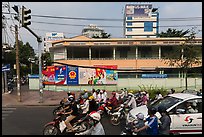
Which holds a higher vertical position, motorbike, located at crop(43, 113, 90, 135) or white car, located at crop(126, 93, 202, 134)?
white car, located at crop(126, 93, 202, 134)

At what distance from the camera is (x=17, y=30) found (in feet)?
62.0

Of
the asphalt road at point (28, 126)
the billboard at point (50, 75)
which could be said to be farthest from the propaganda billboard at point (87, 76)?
the asphalt road at point (28, 126)

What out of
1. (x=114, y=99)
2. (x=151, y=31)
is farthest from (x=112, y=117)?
(x=151, y=31)

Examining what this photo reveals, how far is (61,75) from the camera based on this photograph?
27.7 m

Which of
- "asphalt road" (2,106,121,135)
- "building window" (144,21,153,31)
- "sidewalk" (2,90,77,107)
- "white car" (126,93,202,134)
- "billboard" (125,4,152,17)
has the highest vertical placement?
"billboard" (125,4,152,17)

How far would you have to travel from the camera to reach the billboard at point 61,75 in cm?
2761

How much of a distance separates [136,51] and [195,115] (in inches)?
1132

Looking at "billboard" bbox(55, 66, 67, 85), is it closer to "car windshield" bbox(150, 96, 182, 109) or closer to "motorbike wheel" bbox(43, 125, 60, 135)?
"motorbike wheel" bbox(43, 125, 60, 135)

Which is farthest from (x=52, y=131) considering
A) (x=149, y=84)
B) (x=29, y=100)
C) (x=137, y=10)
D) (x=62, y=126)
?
(x=137, y=10)

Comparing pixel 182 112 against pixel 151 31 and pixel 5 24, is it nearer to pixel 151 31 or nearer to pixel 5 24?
pixel 5 24

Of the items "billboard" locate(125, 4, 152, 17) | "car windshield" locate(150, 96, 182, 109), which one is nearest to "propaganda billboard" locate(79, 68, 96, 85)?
"car windshield" locate(150, 96, 182, 109)

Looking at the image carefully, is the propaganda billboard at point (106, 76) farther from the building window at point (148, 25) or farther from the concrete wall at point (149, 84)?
the building window at point (148, 25)

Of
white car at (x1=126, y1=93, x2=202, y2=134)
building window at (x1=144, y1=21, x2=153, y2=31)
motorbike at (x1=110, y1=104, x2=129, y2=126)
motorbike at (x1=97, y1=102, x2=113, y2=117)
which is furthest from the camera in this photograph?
building window at (x1=144, y1=21, x2=153, y2=31)

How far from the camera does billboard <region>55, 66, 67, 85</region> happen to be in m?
27.6
